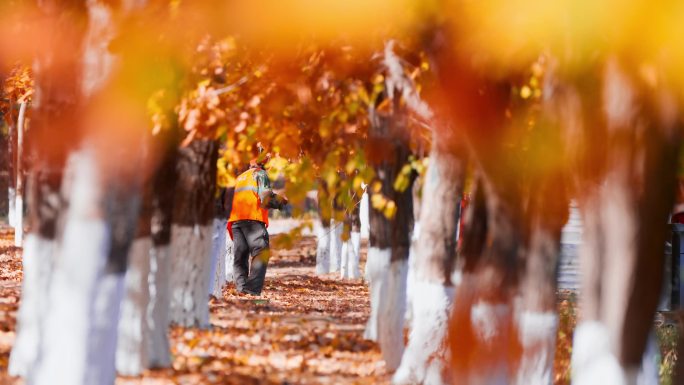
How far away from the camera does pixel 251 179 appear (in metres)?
22.7

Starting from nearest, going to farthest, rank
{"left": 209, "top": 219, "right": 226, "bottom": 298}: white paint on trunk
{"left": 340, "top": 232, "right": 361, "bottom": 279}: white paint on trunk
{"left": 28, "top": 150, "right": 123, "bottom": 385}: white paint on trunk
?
Answer: {"left": 28, "top": 150, "right": 123, "bottom": 385}: white paint on trunk → {"left": 209, "top": 219, "right": 226, "bottom": 298}: white paint on trunk → {"left": 340, "top": 232, "right": 361, "bottom": 279}: white paint on trunk

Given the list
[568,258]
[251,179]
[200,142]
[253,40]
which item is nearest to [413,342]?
[253,40]

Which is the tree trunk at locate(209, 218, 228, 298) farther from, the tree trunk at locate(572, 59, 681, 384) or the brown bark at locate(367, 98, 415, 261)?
the tree trunk at locate(572, 59, 681, 384)

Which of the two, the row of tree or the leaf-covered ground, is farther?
the leaf-covered ground

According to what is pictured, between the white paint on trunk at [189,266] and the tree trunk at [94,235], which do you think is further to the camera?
the white paint on trunk at [189,266]

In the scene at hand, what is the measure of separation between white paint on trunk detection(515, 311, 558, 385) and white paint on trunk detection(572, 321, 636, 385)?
116 inches

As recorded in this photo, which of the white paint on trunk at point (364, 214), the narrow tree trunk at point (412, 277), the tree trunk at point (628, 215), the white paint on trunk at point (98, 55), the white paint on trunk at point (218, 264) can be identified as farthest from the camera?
the white paint on trunk at point (364, 214)

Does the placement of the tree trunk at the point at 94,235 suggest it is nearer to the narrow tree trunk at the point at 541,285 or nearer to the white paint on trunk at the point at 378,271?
the narrow tree trunk at the point at 541,285

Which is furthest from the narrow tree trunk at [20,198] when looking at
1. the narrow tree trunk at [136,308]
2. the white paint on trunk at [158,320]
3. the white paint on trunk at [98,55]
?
the white paint on trunk at [98,55]

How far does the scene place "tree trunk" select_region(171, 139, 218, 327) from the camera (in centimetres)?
1634

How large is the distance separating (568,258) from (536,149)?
1876cm

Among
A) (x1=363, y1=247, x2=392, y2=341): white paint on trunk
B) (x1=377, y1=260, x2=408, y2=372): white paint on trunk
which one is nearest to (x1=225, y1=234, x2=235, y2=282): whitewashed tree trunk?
(x1=363, y1=247, x2=392, y2=341): white paint on trunk

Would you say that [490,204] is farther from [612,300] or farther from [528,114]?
[612,300]

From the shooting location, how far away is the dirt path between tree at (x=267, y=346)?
1387 centimetres
